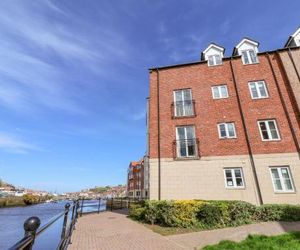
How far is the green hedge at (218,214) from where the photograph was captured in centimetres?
1025

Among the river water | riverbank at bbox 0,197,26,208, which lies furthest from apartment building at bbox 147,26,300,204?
riverbank at bbox 0,197,26,208

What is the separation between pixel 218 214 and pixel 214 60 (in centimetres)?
1225

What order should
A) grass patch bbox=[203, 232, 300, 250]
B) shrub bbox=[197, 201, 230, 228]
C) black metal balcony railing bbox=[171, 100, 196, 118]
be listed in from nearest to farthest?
grass patch bbox=[203, 232, 300, 250] < shrub bbox=[197, 201, 230, 228] < black metal balcony railing bbox=[171, 100, 196, 118]

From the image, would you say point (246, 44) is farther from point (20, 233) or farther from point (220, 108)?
point (20, 233)

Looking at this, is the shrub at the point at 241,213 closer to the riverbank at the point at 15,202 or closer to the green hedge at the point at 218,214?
the green hedge at the point at 218,214

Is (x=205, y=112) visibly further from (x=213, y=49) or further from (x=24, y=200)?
(x=24, y=200)

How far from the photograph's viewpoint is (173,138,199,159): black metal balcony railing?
48.0 feet

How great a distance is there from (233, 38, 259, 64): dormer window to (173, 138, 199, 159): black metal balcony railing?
7949 millimetres

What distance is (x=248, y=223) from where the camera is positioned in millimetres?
10227

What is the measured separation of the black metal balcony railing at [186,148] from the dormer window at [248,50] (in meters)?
7.95

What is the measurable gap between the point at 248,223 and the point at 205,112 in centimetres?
788

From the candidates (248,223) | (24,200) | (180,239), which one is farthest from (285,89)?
(24,200)

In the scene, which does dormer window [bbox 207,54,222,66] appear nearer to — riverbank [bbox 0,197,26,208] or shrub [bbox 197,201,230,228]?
shrub [bbox 197,201,230,228]

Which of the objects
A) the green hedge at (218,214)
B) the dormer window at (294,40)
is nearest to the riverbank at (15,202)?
the green hedge at (218,214)
